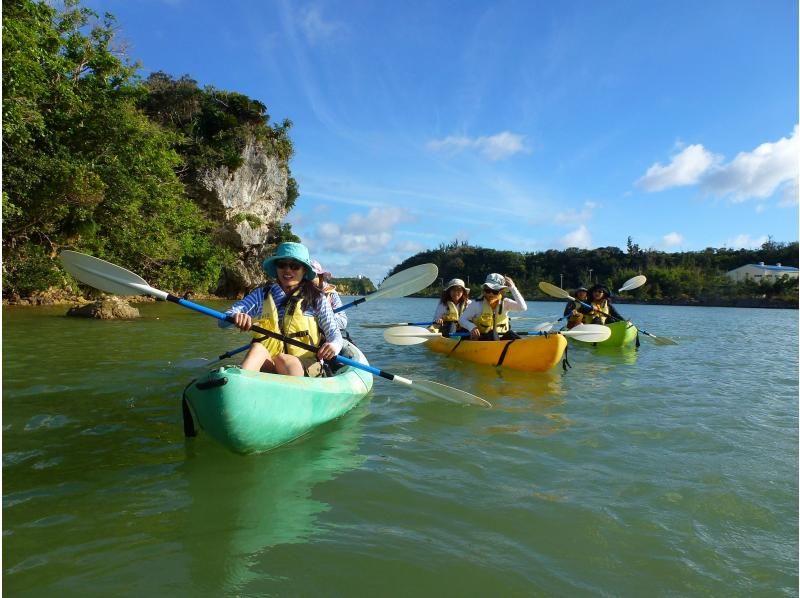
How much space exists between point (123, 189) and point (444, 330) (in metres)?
11.2

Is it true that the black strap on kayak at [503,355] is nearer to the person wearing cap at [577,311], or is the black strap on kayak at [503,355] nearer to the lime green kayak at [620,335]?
the lime green kayak at [620,335]

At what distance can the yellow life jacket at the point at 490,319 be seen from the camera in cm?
721

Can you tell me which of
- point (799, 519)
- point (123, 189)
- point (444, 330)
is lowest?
point (799, 519)

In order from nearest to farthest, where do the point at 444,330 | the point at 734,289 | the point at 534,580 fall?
the point at 534,580
the point at 444,330
the point at 734,289

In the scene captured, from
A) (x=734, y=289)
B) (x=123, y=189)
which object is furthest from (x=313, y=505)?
(x=734, y=289)

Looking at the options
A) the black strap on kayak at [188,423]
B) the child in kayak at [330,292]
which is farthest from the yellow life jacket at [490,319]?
the black strap on kayak at [188,423]

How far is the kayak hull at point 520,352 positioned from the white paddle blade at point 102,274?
14.1ft

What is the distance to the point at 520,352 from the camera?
6.37 meters

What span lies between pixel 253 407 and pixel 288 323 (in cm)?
102

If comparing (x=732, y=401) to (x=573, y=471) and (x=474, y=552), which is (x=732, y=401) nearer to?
(x=573, y=471)

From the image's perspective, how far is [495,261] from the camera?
8919 cm

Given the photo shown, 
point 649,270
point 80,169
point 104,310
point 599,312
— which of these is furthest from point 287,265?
point 649,270

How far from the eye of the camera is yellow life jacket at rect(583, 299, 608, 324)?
9570 millimetres

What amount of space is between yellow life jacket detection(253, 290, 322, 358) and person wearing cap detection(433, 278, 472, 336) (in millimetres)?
4962
